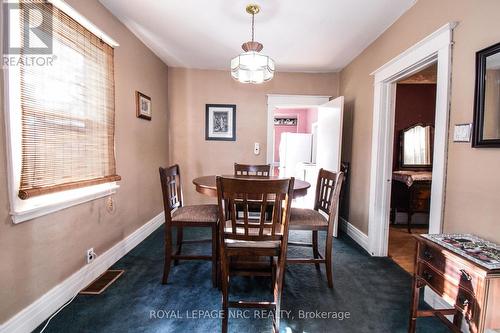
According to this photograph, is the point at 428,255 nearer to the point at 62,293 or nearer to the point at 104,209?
the point at 62,293

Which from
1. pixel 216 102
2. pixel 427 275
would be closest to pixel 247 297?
pixel 427 275

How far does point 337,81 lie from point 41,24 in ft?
11.8

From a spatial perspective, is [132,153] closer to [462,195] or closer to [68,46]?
[68,46]

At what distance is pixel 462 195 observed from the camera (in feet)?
5.27

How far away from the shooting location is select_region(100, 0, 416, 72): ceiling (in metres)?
2.13

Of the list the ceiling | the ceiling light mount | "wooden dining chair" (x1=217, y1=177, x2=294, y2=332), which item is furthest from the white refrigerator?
"wooden dining chair" (x1=217, y1=177, x2=294, y2=332)

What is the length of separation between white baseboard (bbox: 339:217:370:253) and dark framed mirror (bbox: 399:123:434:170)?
4.43 ft

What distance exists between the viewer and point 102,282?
2057 millimetres

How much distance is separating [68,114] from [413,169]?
441 centimetres

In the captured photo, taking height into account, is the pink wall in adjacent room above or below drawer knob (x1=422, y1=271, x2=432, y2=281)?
above

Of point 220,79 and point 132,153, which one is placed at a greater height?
point 220,79

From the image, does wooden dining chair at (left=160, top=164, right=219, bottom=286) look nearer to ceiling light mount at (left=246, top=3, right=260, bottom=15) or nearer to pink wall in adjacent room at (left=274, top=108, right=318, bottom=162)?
ceiling light mount at (left=246, top=3, right=260, bottom=15)

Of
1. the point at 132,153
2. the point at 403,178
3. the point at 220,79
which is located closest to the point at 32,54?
the point at 132,153

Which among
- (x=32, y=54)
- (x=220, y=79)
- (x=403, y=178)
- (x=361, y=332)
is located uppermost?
(x=220, y=79)
